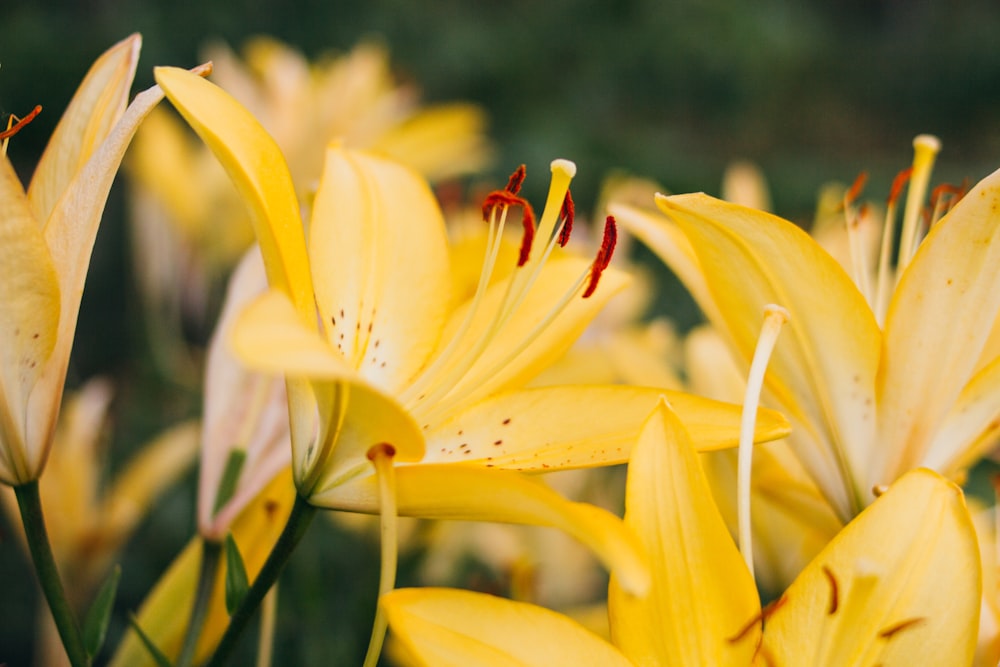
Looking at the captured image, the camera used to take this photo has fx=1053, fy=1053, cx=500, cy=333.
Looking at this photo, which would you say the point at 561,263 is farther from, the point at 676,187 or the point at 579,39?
the point at 579,39

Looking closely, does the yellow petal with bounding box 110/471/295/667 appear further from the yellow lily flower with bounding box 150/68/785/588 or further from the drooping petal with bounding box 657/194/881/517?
the drooping petal with bounding box 657/194/881/517

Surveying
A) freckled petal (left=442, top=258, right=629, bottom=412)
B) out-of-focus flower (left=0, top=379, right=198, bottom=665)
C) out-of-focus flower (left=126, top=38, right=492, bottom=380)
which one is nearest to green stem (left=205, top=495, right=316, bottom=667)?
freckled petal (left=442, top=258, right=629, bottom=412)

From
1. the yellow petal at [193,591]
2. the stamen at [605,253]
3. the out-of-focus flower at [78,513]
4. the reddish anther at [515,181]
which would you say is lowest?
the out-of-focus flower at [78,513]

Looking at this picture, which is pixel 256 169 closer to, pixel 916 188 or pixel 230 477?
pixel 230 477

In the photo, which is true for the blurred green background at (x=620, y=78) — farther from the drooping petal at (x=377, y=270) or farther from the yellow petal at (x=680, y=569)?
the yellow petal at (x=680, y=569)

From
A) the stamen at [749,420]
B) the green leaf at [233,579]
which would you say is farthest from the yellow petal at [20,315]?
the stamen at [749,420]

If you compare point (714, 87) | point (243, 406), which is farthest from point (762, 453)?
point (714, 87)
